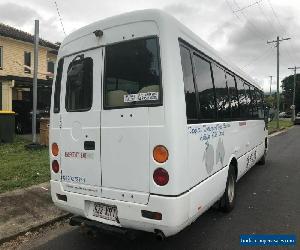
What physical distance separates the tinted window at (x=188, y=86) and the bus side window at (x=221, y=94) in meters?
1.23

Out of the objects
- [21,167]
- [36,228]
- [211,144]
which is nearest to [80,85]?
[211,144]

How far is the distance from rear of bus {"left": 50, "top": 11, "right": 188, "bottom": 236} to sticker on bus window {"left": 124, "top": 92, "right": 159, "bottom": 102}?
0.04ft

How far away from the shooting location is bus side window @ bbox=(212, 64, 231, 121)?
19.7 feet

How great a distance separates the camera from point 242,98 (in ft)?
26.9

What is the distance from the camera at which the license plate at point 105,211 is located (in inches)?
179

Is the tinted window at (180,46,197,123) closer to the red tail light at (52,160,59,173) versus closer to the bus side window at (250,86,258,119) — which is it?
the red tail light at (52,160,59,173)

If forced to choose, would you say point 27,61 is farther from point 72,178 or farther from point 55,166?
point 72,178

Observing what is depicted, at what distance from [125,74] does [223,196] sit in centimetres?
309

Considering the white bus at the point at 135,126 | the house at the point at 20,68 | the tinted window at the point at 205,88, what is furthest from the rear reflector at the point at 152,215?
the house at the point at 20,68

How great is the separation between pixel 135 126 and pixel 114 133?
33 cm

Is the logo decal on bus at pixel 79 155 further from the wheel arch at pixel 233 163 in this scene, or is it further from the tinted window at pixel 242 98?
the tinted window at pixel 242 98

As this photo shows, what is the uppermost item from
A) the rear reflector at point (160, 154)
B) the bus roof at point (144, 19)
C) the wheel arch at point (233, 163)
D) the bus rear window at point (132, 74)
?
the bus roof at point (144, 19)

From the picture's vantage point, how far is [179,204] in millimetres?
4164

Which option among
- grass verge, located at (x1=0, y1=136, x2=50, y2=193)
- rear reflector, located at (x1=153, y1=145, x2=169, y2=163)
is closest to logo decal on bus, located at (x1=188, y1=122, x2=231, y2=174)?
rear reflector, located at (x1=153, y1=145, x2=169, y2=163)
